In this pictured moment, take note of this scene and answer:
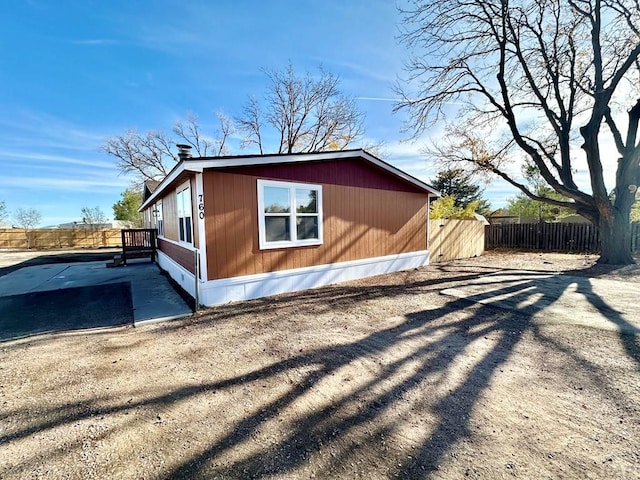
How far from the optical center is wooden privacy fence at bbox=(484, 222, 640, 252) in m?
12.9

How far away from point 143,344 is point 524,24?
1432cm

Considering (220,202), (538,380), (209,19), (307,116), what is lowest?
(538,380)

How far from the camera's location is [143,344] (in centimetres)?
379

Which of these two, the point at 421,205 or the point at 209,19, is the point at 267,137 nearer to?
the point at 209,19

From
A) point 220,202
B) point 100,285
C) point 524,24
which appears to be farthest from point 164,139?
point 524,24

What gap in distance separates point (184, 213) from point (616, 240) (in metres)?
13.7

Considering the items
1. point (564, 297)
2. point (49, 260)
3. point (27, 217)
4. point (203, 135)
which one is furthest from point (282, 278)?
point (27, 217)

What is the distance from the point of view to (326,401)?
2.46 meters

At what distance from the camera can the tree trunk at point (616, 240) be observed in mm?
9320

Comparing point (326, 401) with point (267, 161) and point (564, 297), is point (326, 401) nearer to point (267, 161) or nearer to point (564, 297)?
point (267, 161)

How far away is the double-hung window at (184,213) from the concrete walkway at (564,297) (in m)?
6.14

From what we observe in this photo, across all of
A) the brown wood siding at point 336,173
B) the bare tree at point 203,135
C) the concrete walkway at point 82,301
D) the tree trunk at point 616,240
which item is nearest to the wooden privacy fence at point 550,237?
the tree trunk at point 616,240

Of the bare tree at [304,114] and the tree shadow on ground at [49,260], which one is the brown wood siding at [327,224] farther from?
the bare tree at [304,114]

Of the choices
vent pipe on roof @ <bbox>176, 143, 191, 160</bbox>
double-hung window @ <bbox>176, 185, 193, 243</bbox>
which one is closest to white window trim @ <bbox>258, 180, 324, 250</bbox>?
double-hung window @ <bbox>176, 185, 193, 243</bbox>
